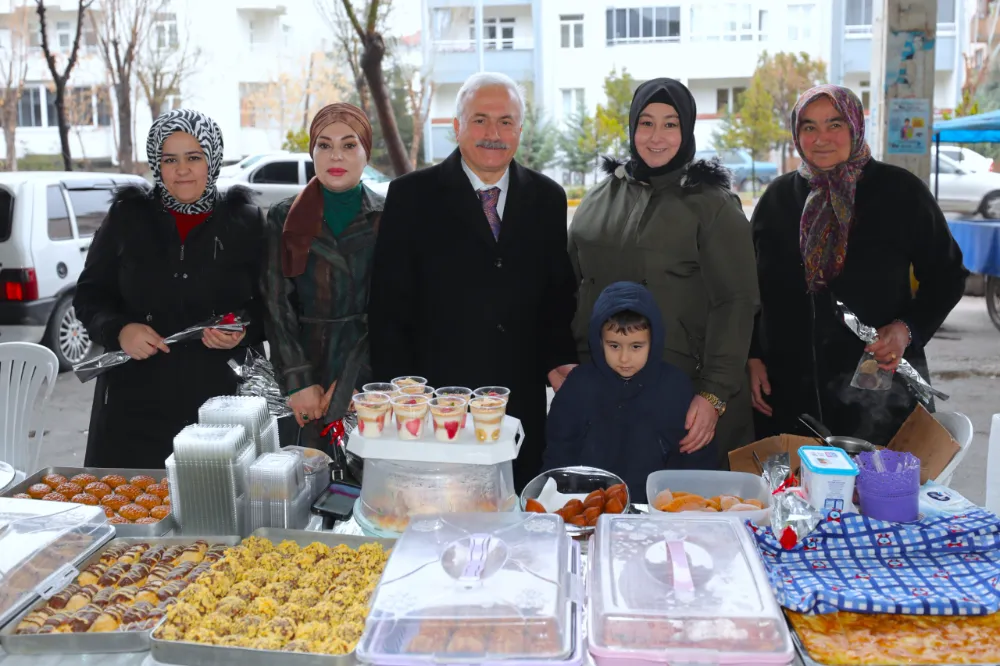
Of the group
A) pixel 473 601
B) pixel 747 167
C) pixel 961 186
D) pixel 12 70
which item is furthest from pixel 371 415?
pixel 747 167

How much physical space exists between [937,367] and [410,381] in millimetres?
6800

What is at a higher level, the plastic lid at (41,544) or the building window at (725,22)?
the building window at (725,22)

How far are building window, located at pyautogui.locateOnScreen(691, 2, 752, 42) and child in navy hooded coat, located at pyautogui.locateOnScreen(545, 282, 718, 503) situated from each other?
19221 millimetres

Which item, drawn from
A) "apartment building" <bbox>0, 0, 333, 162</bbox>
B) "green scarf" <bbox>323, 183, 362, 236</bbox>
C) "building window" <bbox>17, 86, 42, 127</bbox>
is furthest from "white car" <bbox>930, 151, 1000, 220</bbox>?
"building window" <bbox>17, 86, 42, 127</bbox>

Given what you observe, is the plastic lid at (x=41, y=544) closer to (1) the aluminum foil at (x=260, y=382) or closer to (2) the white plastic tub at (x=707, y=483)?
(1) the aluminum foil at (x=260, y=382)

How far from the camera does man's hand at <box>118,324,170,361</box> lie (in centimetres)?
269

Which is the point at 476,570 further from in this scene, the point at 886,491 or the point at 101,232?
the point at 101,232

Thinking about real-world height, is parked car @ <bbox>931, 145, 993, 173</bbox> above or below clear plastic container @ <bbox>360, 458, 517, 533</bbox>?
above

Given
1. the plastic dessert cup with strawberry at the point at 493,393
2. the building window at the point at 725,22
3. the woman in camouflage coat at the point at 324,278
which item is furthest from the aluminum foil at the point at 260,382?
the building window at the point at 725,22

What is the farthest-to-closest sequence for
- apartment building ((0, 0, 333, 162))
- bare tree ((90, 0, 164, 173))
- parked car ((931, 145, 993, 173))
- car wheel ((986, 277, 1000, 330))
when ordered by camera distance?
apartment building ((0, 0, 333, 162)) → bare tree ((90, 0, 164, 173)) → parked car ((931, 145, 993, 173)) → car wheel ((986, 277, 1000, 330))

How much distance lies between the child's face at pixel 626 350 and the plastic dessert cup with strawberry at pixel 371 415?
0.86 m

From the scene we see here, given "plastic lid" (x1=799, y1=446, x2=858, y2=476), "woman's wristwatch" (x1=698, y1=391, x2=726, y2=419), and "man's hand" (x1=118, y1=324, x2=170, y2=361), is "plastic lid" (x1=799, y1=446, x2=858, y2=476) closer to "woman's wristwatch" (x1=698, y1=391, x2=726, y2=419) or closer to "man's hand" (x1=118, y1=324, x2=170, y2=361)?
"woman's wristwatch" (x1=698, y1=391, x2=726, y2=419)

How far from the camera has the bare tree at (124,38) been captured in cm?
1427

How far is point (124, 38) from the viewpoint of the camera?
14.8 metres
